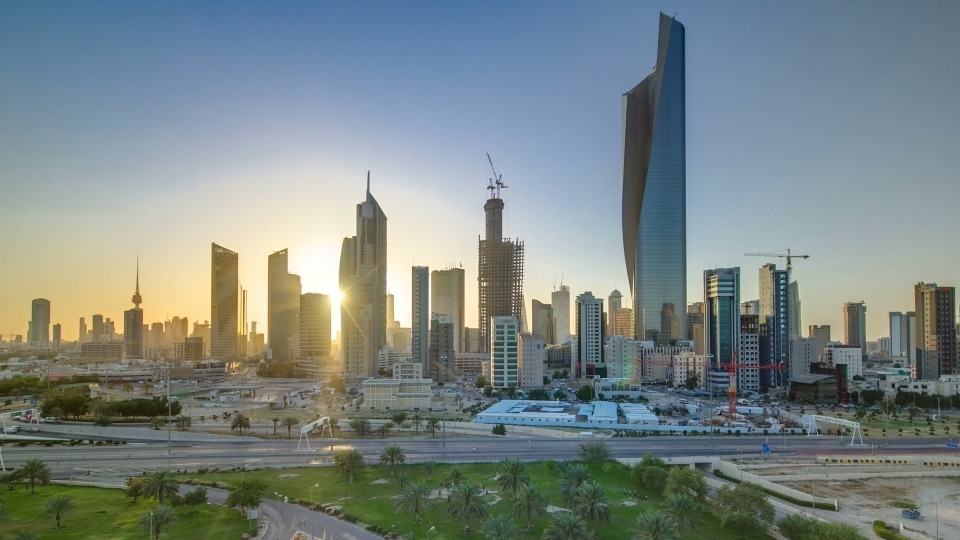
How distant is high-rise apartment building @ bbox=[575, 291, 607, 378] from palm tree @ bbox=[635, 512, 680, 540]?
84.9 metres

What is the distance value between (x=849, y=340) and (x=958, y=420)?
111146 mm

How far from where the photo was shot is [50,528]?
26281 mm

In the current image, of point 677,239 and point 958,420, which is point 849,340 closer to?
point 677,239

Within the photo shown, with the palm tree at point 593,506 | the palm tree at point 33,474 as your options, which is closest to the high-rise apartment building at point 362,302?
the palm tree at point 33,474

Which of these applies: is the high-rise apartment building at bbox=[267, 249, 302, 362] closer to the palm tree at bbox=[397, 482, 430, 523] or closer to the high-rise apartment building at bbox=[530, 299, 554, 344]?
the high-rise apartment building at bbox=[530, 299, 554, 344]

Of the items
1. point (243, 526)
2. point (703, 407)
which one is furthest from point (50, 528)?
point (703, 407)

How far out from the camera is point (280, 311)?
167125mm

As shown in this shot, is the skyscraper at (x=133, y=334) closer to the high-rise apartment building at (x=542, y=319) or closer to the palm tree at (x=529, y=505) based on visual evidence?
the high-rise apartment building at (x=542, y=319)

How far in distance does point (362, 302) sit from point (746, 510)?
94.5 meters

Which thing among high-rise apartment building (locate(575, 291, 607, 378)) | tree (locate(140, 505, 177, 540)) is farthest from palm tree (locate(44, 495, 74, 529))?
high-rise apartment building (locate(575, 291, 607, 378))

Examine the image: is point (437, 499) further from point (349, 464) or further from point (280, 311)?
point (280, 311)

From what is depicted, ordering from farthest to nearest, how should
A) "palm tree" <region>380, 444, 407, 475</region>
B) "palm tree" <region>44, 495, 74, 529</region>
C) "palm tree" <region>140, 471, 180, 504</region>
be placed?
"palm tree" <region>380, 444, 407, 475</region>, "palm tree" <region>140, 471, 180, 504</region>, "palm tree" <region>44, 495, 74, 529</region>

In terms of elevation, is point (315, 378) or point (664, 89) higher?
point (664, 89)

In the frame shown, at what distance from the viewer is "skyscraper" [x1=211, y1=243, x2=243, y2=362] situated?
15375cm
